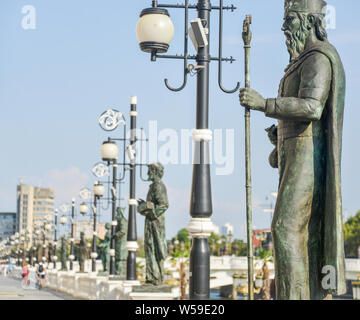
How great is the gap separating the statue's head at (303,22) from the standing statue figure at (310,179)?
0.53 ft

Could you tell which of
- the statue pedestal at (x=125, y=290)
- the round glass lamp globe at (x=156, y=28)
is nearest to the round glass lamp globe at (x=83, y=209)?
the statue pedestal at (x=125, y=290)

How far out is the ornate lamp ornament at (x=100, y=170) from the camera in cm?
2744

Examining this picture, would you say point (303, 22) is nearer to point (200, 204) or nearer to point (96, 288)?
point (200, 204)

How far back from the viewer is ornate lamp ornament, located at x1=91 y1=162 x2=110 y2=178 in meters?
27.4

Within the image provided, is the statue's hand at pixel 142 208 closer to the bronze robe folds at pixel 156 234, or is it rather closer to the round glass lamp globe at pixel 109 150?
the bronze robe folds at pixel 156 234

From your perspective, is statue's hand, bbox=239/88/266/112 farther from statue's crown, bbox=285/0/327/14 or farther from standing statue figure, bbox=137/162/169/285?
standing statue figure, bbox=137/162/169/285

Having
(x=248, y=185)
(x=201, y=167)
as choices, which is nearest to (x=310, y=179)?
(x=248, y=185)

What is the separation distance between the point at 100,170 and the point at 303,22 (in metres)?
20.6

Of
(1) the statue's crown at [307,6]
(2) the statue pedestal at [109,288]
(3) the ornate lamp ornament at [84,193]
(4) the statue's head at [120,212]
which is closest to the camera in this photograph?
(1) the statue's crown at [307,6]

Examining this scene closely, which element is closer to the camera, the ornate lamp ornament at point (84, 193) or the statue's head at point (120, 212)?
the statue's head at point (120, 212)

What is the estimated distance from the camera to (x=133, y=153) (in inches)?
785

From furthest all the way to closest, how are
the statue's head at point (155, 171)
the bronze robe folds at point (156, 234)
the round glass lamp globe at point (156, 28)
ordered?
1. the bronze robe folds at point (156, 234)
2. the statue's head at point (155, 171)
3. the round glass lamp globe at point (156, 28)

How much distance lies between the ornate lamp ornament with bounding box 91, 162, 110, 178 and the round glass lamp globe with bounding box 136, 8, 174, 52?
17702 millimetres

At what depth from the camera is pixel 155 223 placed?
16.9m
